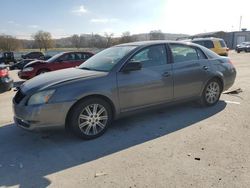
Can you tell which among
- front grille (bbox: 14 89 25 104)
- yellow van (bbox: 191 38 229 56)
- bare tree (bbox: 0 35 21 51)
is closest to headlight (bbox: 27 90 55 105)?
front grille (bbox: 14 89 25 104)

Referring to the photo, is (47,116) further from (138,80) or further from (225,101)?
(225,101)

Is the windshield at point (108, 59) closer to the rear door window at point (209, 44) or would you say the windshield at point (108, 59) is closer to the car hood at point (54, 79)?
the car hood at point (54, 79)

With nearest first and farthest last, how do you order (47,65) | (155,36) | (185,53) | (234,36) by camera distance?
1. (185,53)
2. (47,65)
3. (234,36)
4. (155,36)

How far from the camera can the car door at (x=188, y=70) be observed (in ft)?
17.0

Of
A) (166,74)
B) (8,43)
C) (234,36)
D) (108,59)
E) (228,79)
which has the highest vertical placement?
(234,36)

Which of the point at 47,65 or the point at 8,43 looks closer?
the point at 47,65

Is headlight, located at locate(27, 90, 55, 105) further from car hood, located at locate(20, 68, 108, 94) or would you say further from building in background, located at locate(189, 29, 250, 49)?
building in background, located at locate(189, 29, 250, 49)

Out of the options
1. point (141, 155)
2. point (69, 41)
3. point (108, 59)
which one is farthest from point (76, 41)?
point (141, 155)

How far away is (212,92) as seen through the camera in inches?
231

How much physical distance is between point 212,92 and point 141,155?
10.0 ft

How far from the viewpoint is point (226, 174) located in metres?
3.04

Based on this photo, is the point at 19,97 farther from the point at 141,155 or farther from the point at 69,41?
the point at 69,41

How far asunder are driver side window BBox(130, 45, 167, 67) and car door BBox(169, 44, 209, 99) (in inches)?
10.4

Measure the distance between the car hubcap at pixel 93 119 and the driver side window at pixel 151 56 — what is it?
112cm
